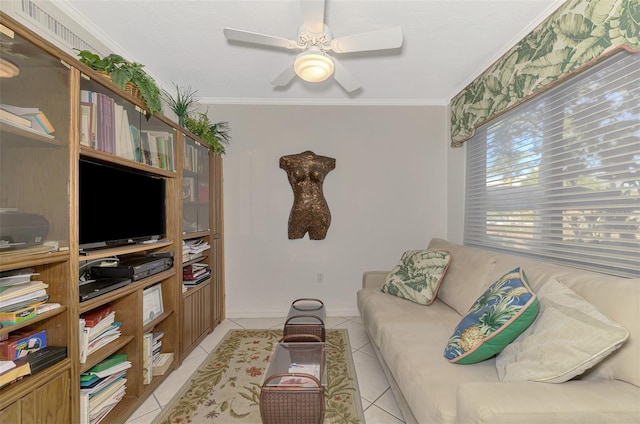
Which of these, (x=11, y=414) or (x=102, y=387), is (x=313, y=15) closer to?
(x=11, y=414)

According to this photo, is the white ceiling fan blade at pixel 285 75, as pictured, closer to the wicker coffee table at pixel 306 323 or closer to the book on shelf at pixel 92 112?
the book on shelf at pixel 92 112

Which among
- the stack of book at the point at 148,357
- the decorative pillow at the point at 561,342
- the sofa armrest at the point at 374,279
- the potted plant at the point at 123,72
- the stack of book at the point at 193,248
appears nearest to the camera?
the decorative pillow at the point at 561,342

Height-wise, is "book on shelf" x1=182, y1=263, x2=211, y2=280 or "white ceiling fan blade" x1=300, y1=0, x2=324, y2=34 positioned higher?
"white ceiling fan blade" x1=300, y1=0, x2=324, y2=34

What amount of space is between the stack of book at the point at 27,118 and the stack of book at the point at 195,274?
160 centimetres

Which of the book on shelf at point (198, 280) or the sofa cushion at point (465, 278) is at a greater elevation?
the sofa cushion at point (465, 278)

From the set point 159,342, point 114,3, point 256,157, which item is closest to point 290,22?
point 114,3

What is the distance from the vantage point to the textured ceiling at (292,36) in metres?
1.86

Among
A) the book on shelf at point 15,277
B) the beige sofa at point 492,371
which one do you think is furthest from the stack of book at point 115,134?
the beige sofa at point 492,371

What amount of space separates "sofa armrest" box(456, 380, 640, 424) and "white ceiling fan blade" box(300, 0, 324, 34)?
177 centimetres

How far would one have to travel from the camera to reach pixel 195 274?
2.70 m

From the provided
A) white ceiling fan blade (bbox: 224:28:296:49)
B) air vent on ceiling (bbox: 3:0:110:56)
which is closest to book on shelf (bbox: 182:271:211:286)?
air vent on ceiling (bbox: 3:0:110:56)

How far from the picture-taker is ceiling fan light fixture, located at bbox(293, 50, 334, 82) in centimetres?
168

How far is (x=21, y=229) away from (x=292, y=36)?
198 centimetres

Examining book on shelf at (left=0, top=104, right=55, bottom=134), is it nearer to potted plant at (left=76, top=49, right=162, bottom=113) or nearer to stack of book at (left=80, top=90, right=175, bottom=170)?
stack of book at (left=80, top=90, right=175, bottom=170)
